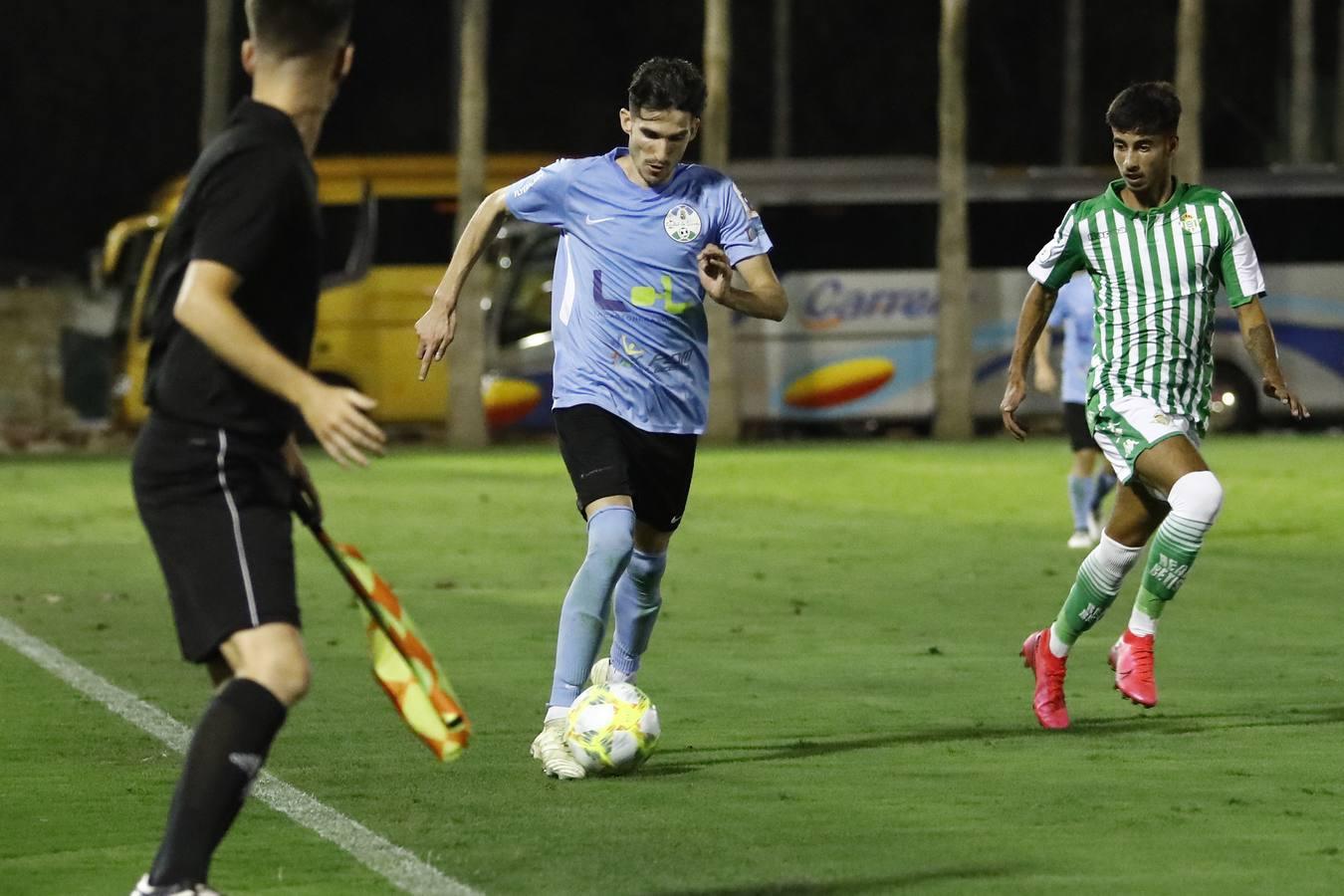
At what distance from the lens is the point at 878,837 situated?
24.1ft

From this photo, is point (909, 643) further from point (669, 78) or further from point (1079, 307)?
point (1079, 307)

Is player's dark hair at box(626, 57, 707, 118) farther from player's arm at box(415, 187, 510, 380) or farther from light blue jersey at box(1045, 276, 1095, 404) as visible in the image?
light blue jersey at box(1045, 276, 1095, 404)

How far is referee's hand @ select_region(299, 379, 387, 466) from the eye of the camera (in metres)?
5.42

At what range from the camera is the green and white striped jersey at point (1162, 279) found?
9.49m

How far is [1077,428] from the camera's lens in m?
18.4

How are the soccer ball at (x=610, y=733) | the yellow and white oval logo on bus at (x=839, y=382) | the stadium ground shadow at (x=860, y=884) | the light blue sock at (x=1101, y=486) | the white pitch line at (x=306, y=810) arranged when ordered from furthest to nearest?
the yellow and white oval logo on bus at (x=839, y=382)
the light blue sock at (x=1101, y=486)
the soccer ball at (x=610, y=733)
the white pitch line at (x=306, y=810)
the stadium ground shadow at (x=860, y=884)

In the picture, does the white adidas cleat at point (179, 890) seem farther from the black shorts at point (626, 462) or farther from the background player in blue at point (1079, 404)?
the background player in blue at point (1079, 404)

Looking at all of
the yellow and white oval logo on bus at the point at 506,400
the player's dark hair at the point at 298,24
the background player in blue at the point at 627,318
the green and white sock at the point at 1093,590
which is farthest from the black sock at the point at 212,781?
the yellow and white oval logo on bus at the point at 506,400

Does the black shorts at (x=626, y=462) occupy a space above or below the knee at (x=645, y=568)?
above

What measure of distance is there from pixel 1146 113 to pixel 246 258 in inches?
177

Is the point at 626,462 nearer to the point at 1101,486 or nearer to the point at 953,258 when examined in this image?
the point at 1101,486

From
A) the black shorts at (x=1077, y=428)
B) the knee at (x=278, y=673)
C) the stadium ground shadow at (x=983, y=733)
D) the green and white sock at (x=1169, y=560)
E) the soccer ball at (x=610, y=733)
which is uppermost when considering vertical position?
the knee at (x=278, y=673)

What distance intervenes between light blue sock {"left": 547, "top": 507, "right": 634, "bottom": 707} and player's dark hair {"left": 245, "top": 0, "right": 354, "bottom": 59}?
3057mm

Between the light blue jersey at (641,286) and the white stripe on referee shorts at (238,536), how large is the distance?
9.87ft
